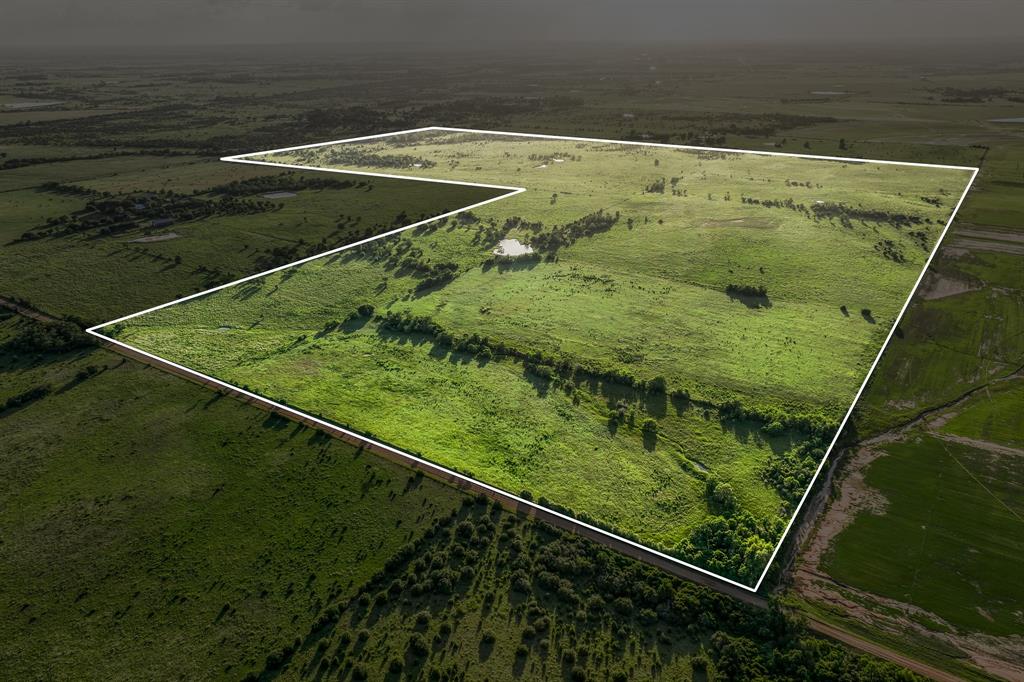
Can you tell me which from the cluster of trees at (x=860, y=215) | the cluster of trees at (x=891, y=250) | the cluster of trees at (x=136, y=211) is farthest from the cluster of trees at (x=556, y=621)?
the cluster of trees at (x=136, y=211)

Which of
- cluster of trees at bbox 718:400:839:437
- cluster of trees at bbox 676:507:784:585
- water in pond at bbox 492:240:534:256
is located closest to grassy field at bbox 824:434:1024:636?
cluster of trees at bbox 676:507:784:585

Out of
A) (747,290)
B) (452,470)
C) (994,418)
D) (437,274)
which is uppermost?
(747,290)

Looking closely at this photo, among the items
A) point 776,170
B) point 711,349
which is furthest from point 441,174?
point 711,349

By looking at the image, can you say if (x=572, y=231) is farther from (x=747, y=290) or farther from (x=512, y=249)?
(x=747, y=290)

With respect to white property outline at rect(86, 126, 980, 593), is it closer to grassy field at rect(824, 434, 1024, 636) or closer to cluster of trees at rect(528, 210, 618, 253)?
grassy field at rect(824, 434, 1024, 636)

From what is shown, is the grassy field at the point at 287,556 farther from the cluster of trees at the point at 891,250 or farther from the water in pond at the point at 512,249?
the water in pond at the point at 512,249

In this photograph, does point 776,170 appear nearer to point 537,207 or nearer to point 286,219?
point 537,207

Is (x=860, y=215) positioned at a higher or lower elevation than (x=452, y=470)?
higher

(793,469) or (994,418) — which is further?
(994,418)

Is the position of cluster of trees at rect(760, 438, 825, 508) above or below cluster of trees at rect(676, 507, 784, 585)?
above

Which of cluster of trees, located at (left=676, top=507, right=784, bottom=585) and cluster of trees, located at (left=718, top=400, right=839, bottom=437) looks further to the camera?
cluster of trees, located at (left=718, top=400, right=839, bottom=437)

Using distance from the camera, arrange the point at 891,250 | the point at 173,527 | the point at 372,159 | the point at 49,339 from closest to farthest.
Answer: the point at 173,527
the point at 49,339
the point at 891,250
the point at 372,159

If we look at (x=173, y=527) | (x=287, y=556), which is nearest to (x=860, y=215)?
(x=287, y=556)
